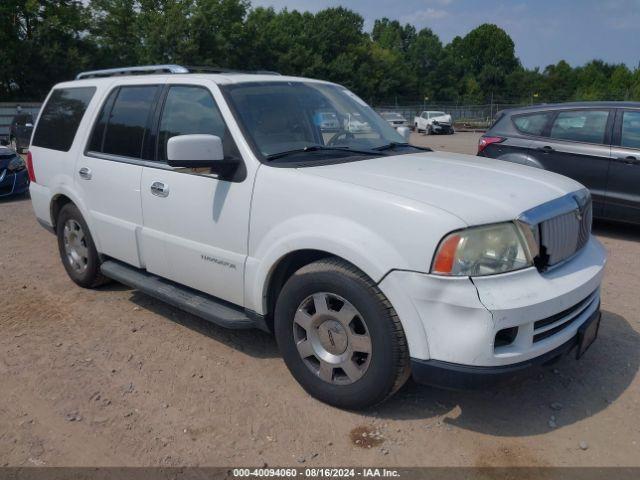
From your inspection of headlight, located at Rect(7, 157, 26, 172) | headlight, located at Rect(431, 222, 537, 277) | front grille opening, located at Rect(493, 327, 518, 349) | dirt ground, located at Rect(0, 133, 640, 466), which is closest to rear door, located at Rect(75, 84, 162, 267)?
dirt ground, located at Rect(0, 133, 640, 466)

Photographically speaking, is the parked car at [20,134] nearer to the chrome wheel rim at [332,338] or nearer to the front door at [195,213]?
the front door at [195,213]

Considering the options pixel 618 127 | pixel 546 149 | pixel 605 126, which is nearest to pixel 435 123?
pixel 546 149

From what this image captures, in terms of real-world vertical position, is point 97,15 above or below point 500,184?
above

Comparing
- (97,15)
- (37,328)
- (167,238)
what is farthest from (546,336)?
(97,15)

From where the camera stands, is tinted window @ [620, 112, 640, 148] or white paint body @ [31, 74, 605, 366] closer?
white paint body @ [31, 74, 605, 366]

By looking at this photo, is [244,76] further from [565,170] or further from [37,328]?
[565,170]

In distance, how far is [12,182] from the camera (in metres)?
10.5

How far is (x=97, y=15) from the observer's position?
48.2 meters

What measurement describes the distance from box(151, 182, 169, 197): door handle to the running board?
701mm

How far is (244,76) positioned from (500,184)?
79.9 inches

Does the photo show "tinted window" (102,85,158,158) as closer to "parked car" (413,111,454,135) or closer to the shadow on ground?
the shadow on ground

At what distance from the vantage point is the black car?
698 cm

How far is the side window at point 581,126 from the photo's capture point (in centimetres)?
730

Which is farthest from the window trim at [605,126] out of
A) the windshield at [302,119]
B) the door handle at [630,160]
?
the windshield at [302,119]
